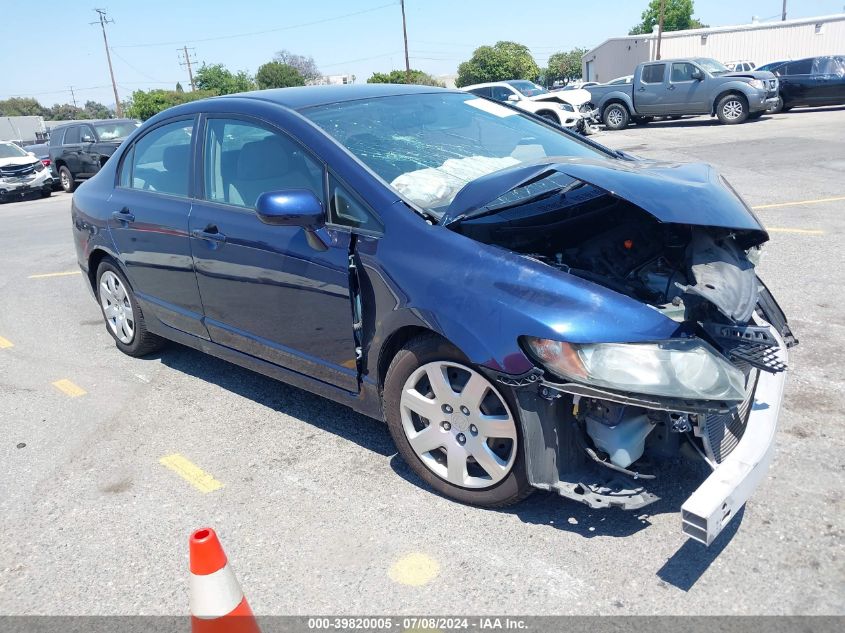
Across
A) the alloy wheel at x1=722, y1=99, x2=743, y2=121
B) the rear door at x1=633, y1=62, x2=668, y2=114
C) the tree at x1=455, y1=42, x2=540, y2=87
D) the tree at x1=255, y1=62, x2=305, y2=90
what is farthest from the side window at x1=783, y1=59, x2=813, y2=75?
the tree at x1=455, y1=42, x2=540, y2=87

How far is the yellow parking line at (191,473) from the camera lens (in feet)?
11.4

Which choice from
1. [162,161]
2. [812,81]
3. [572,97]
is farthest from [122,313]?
[812,81]

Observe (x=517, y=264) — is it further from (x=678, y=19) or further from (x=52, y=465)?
(x=678, y=19)

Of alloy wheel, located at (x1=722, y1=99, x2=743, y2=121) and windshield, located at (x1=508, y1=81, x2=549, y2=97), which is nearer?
alloy wheel, located at (x1=722, y1=99, x2=743, y2=121)

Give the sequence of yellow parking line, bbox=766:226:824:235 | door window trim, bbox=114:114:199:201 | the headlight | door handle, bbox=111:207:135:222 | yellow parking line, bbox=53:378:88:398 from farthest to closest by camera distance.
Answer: yellow parking line, bbox=766:226:824:235 → yellow parking line, bbox=53:378:88:398 → door handle, bbox=111:207:135:222 → door window trim, bbox=114:114:199:201 → the headlight

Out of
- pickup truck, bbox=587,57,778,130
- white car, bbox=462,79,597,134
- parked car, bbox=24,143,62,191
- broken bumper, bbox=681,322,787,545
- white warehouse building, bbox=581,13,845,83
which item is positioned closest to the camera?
broken bumper, bbox=681,322,787,545

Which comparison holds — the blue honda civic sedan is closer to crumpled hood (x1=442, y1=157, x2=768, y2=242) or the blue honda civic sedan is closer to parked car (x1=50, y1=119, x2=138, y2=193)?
crumpled hood (x1=442, y1=157, x2=768, y2=242)

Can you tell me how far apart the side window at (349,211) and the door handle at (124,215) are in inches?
73.4

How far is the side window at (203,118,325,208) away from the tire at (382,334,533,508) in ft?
3.14

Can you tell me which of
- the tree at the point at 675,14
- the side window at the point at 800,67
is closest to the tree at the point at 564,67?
the tree at the point at 675,14

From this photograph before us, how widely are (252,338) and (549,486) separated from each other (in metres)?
1.90

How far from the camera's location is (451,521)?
9.96 feet

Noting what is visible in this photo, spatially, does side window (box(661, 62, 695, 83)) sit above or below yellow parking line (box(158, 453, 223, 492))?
above

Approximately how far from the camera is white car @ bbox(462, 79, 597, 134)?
19.0 metres
